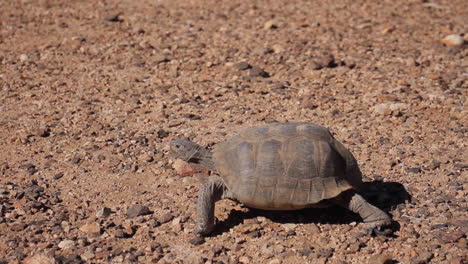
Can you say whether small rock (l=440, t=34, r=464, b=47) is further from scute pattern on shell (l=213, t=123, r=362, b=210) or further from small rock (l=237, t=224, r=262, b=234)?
small rock (l=237, t=224, r=262, b=234)

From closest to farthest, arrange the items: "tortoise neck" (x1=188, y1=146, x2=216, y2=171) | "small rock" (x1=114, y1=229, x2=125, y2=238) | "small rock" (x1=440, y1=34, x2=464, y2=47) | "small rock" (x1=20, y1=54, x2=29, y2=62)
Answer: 1. "small rock" (x1=114, y1=229, x2=125, y2=238)
2. "tortoise neck" (x1=188, y1=146, x2=216, y2=171)
3. "small rock" (x1=20, y1=54, x2=29, y2=62)
4. "small rock" (x1=440, y1=34, x2=464, y2=47)

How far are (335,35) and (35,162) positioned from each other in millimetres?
5190

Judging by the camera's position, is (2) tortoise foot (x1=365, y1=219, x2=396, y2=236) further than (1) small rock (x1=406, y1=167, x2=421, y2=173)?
No

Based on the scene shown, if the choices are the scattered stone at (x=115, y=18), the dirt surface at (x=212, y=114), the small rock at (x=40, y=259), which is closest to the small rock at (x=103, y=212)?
the dirt surface at (x=212, y=114)

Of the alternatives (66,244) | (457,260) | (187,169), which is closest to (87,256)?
(66,244)

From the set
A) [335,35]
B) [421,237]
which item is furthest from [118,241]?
[335,35]

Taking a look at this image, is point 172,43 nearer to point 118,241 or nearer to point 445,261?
point 118,241

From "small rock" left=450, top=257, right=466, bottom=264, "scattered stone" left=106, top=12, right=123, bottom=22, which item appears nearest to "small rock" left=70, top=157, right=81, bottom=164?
"small rock" left=450, top=257, right=466, bottom=264

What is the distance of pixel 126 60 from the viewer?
8.90 meters

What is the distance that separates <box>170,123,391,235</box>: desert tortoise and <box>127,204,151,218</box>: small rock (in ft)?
1.86

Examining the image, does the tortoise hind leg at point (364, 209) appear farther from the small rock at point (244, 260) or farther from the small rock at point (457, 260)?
the small rock at point (244, 260)

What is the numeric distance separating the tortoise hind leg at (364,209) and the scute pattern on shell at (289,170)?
11 centimetres

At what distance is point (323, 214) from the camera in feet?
17.8

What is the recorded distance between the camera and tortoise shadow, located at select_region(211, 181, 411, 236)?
5.33 m
